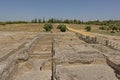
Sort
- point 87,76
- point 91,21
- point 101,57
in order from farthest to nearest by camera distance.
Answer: point 91,21, point 101,57, point 87,76

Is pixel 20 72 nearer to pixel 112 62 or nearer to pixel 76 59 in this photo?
pixel 76 59

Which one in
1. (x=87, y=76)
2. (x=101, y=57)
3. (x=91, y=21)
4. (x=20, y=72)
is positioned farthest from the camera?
(x=91, y=21)

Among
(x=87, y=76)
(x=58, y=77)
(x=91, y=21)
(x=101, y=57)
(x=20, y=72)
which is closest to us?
(x=58, y=77)

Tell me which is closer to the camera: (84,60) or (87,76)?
(87,76)

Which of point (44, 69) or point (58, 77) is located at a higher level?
point (58, 77)

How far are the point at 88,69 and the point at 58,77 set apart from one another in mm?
3376

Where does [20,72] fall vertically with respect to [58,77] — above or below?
below

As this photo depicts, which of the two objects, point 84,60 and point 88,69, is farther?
point 84,60

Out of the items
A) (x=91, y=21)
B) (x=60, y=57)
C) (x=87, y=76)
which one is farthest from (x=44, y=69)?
(x=91, y=21)

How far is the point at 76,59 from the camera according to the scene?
12.1 m

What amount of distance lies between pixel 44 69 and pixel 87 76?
3.22 metres

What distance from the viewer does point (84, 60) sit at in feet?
40.1

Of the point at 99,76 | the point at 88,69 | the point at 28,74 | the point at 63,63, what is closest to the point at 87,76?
the point at 99,76

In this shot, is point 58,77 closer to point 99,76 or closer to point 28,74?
point 99,76
